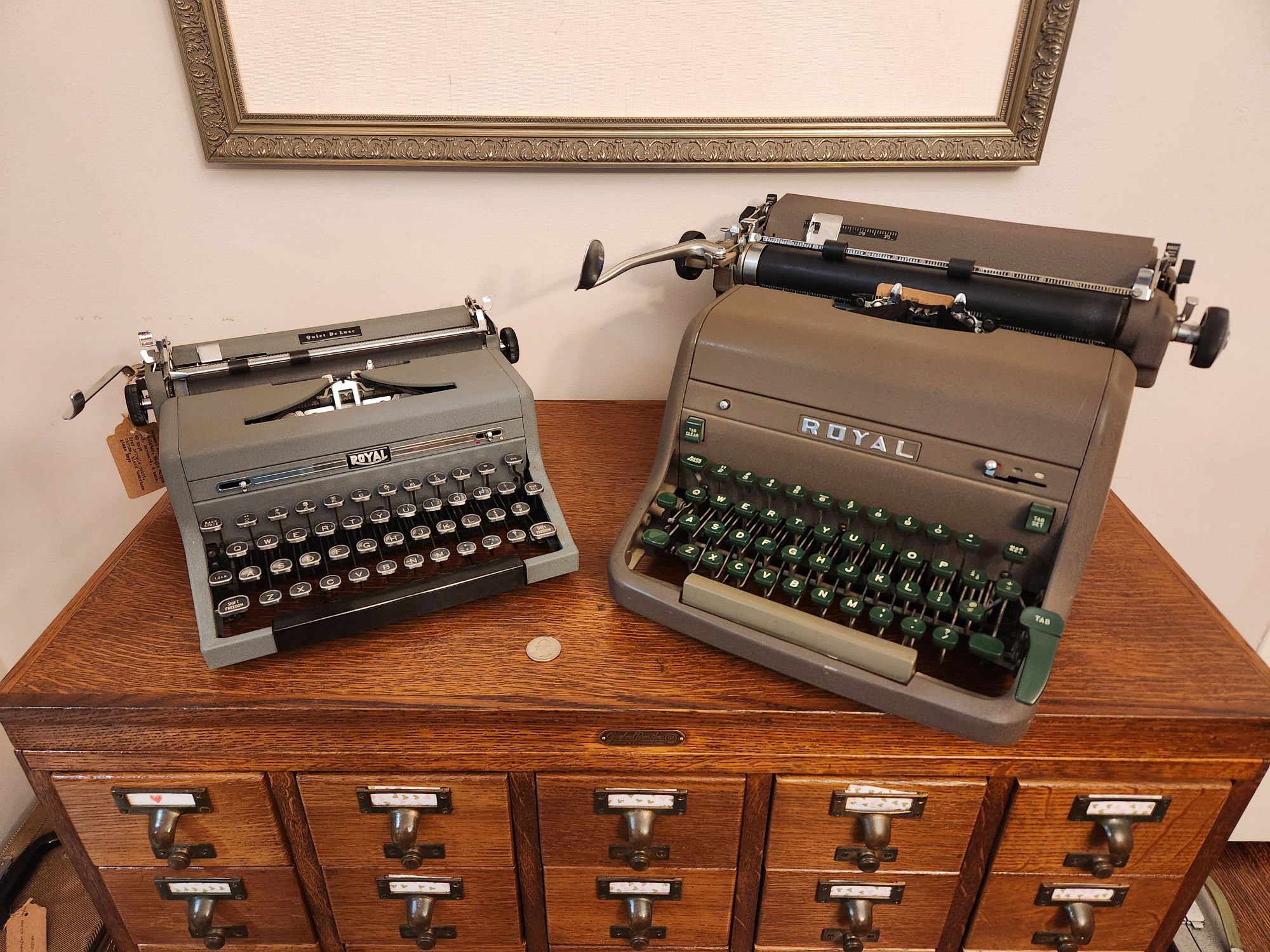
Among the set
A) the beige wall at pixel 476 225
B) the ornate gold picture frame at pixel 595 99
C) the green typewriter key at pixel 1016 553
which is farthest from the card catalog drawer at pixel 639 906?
the ornate gold picture frame at pixel 595 99

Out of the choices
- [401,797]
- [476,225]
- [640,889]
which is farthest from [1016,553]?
[476,225]

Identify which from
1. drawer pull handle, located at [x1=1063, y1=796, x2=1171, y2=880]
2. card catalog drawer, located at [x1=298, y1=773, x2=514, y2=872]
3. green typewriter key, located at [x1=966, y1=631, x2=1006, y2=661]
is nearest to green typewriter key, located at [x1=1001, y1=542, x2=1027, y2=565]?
green typewriter key, located at [x1=966, y1=631, x2=1006, y2=661]

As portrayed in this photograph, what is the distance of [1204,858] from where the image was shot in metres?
1.03

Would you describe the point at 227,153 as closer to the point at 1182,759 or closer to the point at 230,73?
the point at 230,73

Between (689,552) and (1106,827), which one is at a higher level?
(689,552)

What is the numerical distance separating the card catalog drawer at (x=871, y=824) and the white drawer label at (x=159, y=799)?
2.53 ft

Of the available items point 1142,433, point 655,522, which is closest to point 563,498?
point 655,522

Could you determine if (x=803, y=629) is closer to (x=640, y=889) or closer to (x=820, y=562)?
(x=820, y=562)

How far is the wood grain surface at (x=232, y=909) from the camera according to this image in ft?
3.57

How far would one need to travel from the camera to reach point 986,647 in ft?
2.86

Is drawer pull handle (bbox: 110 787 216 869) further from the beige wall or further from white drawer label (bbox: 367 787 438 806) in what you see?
the beige wall

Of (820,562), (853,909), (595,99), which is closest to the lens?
(820,562)

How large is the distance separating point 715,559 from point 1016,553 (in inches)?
14.5

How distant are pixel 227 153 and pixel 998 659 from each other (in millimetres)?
1465
